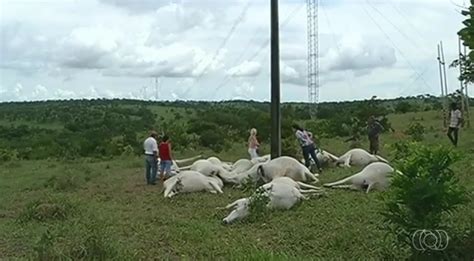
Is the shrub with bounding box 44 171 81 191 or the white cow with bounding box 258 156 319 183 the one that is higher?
the white cow with bounding box 258 156 319 183

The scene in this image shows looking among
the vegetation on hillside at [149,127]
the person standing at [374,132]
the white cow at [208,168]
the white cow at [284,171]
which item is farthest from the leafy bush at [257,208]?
the vegetation on hillside at [149,127]

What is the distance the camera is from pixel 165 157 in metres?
17.8

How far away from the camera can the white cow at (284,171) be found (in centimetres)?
1538

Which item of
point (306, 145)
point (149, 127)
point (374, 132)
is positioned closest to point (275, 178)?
point (306, 145)

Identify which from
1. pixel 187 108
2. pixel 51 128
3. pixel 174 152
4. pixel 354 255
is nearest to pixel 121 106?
pixel 187 108

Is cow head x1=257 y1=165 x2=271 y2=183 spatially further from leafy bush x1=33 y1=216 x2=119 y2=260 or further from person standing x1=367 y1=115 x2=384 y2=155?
leafy bush x1=33 y1=216 x2=119 y2=260

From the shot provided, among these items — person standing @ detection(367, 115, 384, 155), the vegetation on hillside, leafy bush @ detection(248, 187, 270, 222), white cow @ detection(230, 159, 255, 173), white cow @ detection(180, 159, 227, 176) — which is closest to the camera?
leafy bush @ detection(248, 187, 270, 222)

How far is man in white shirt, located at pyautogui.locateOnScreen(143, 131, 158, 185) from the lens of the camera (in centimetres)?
1706

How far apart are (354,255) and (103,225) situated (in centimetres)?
428

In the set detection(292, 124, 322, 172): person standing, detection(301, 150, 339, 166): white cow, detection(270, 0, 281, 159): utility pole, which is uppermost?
detection(270, 0, 281, 159): utility pole

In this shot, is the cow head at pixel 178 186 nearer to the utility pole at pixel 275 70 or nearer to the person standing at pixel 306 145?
the person standing at pixel 306 145

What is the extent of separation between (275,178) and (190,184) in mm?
1919

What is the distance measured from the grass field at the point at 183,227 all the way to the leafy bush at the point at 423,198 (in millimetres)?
539

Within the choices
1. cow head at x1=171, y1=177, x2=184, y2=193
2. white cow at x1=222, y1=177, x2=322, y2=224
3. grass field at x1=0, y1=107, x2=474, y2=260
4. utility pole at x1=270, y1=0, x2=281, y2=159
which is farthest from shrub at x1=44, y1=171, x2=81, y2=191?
white cow at x1=222, y1=177, x2=322, y2=224
